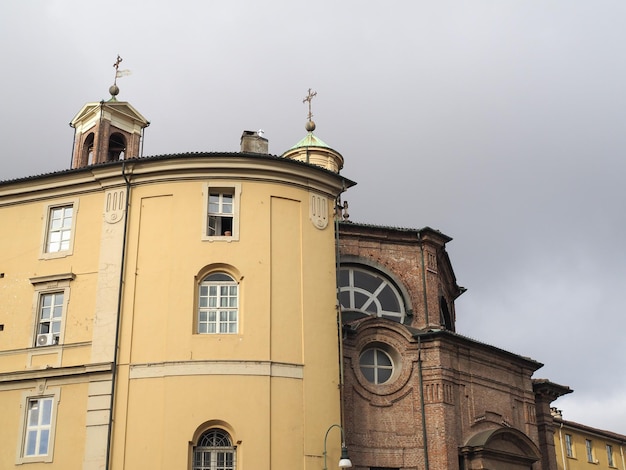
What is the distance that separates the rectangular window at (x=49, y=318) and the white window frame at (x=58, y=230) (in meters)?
1.26

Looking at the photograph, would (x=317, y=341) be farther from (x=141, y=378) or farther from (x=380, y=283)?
(x=380, y=283)

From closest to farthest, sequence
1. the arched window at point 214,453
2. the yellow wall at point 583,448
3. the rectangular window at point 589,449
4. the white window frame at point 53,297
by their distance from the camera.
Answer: the arched window at point 214,453, the white window frame at point 53,297, the yellow wall at point 583,448, the rectangular window at point 589,449

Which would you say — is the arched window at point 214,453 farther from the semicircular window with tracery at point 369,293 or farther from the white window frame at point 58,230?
the semicircular window with tracery at point 369,293

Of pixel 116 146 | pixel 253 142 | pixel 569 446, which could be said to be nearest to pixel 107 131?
pixel 116 146

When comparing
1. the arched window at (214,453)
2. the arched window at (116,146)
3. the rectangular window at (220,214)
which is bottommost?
the arched window at (214,453)

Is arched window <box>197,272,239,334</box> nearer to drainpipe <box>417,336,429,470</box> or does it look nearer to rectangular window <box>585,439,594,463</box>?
drainpipe <box>417,336,429,470</box>

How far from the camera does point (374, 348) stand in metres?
28.6

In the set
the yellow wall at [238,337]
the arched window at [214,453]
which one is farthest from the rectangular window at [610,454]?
the arched window at [214,453]

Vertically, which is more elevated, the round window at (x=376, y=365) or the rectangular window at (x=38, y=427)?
the round window at (x=376, y=365)

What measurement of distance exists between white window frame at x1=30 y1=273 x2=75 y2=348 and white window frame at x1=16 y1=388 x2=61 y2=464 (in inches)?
58.5

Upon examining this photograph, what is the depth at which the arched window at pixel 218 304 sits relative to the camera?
Result: 2381cm

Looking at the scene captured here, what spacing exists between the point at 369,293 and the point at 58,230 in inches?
439

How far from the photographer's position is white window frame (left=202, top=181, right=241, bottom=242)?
24.6m

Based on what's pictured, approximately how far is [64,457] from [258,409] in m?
5.50
